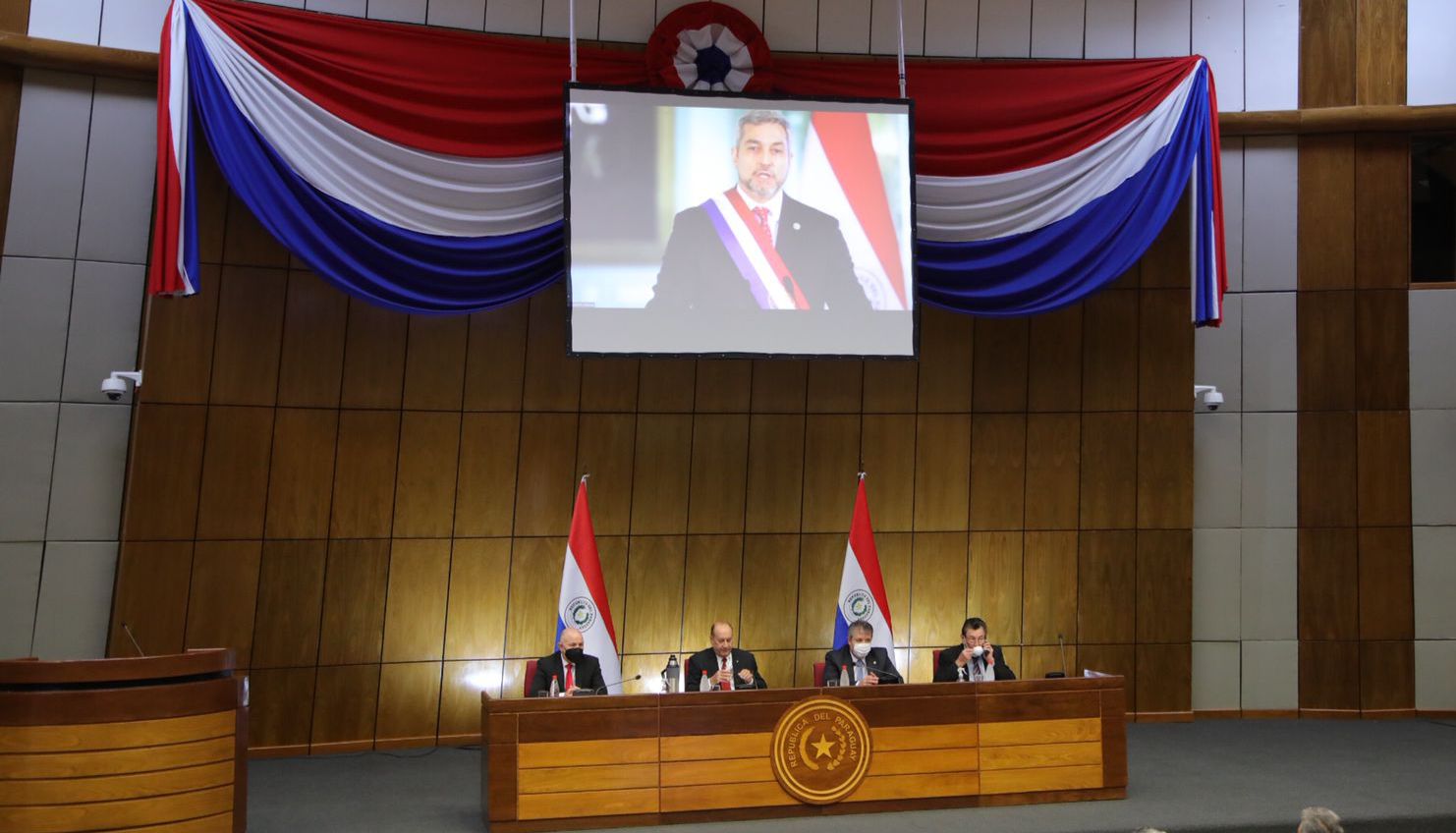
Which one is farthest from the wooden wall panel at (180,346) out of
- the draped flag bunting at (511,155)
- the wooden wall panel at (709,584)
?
the wooden wall panel at (709,584)

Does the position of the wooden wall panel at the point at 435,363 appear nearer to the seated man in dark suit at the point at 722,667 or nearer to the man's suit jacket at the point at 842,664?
the seated man in dark suit at the point at 722,667

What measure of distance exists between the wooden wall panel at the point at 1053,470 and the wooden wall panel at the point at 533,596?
3.08 m

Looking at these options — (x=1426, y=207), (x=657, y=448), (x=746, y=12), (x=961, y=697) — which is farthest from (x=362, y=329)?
(x=1426, y=207)

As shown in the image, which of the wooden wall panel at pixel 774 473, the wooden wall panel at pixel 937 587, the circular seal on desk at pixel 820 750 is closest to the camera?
the circular seal on desk at pixel 820 750

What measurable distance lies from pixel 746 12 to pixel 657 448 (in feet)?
10.2

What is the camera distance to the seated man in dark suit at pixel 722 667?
682 centimetres

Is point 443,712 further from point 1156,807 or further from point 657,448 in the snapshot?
point 1156,807

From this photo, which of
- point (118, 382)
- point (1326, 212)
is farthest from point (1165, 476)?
point (118, 382)

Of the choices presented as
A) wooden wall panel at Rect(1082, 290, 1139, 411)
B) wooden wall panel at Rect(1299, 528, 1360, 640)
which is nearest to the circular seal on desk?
wooden wall panel at Rect(1082, 290, 1139, 411)

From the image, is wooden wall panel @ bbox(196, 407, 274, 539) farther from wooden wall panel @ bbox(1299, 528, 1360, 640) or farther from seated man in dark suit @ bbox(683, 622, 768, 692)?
wooden wall panel @ bbox(1299, 528, 1360, 640)

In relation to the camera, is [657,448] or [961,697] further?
[657,448]

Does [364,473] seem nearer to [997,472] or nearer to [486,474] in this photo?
[486,474]

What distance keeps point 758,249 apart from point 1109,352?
287 cm

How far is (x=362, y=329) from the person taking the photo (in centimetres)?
817
